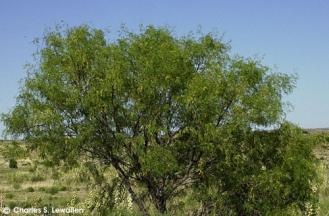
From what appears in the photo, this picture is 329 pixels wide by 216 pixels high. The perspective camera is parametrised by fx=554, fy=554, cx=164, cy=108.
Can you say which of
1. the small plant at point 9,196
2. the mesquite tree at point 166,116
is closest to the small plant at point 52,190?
the small plant at point 9,196

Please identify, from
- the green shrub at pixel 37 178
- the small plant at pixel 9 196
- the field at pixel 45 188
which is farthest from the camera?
the green shrub at pixel 37 178

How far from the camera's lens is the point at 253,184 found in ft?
51.4

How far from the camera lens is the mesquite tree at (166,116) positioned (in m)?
15.0

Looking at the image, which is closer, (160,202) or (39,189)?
(160,202)

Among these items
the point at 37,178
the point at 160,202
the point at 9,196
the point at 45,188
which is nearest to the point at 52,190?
the point at 45,188

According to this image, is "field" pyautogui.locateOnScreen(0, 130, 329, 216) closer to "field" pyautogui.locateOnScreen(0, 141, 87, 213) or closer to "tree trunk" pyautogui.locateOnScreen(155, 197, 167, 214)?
"field" pyautogui.locateOnScreen(0, 141, 87, 213)

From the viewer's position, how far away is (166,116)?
15562 mm

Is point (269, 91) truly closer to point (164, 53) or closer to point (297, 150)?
point (297, 150)

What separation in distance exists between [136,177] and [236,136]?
347 centimetres

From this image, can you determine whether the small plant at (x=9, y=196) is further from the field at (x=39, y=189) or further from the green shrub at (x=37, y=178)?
the green shrub at (x=37, y=178)

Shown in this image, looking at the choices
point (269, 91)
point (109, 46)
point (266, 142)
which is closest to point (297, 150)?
point (266, 142)

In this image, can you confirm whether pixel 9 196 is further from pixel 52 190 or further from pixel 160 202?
pixel 160 202

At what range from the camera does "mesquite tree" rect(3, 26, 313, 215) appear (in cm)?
1498

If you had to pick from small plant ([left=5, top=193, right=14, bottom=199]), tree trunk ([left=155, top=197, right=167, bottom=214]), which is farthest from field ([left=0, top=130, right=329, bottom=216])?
tree trunk ([left=155, top=197, right=167, bottom=214])
